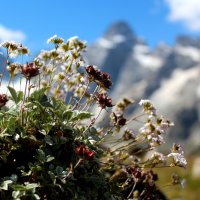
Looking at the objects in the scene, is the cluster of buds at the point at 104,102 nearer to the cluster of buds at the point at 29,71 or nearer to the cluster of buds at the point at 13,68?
the cluster of buds at the point at 29,71

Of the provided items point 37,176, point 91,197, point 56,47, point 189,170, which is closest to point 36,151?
point 37,176

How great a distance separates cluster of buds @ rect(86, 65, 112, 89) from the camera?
5.87 m

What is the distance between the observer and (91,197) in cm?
555

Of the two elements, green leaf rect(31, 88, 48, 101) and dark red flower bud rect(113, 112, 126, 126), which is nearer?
green leaf rect(31, 88, 48, 101)

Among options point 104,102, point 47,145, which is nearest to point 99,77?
point 104,102

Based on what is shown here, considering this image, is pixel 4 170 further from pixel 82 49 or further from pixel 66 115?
pixel 82 49

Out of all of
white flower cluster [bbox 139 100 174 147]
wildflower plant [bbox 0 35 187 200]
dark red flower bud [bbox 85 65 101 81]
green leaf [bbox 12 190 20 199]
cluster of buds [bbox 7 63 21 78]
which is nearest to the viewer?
green leaf [bbox 12 190 20 199]

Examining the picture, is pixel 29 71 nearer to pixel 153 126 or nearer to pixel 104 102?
pixel 104 102

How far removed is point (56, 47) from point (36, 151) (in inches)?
73.9

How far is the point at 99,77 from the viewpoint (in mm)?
5918

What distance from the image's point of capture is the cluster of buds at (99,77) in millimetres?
5869

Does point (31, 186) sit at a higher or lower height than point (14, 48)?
lower

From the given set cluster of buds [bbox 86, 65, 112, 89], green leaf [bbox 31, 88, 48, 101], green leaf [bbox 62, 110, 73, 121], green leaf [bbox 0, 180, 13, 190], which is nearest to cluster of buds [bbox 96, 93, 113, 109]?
cluster of buds [bbox 86, 65, 112, 89]

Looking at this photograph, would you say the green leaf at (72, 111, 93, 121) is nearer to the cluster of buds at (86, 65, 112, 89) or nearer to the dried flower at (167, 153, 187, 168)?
the cluster of buds at (86, 65, 112, 89)
